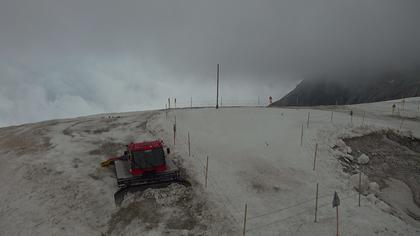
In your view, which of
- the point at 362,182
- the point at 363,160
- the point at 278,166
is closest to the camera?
the point at 362,182

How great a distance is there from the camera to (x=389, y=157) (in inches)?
955

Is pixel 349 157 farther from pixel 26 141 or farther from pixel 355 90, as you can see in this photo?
pixel 355 90

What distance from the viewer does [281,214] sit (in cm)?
1691

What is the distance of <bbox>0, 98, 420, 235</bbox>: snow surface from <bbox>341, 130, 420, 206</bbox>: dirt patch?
113 cm

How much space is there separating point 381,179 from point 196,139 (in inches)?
546

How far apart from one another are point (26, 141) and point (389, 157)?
94.7ft

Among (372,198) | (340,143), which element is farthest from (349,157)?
(372,198)

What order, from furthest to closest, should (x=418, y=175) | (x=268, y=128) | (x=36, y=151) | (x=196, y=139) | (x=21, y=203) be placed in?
(x=268, y=128) → (x=196, y=139) → (x=36, y=151) → (x=418, y=175) → (x=21, y=203)

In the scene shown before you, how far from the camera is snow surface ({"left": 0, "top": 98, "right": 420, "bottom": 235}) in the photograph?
16.0 meters

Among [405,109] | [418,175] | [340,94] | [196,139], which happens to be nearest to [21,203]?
[196,139]

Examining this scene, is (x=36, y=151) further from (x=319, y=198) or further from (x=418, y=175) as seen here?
(x=418, y=175)

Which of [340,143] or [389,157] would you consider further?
[340,143]

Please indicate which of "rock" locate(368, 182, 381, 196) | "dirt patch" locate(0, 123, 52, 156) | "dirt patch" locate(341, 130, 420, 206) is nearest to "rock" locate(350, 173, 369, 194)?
"rock" locate(368, 182, 381, 196)

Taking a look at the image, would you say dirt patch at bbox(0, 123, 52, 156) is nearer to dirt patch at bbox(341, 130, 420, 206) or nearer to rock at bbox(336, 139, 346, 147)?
rock at bbox(336, 139, 346, 147)
